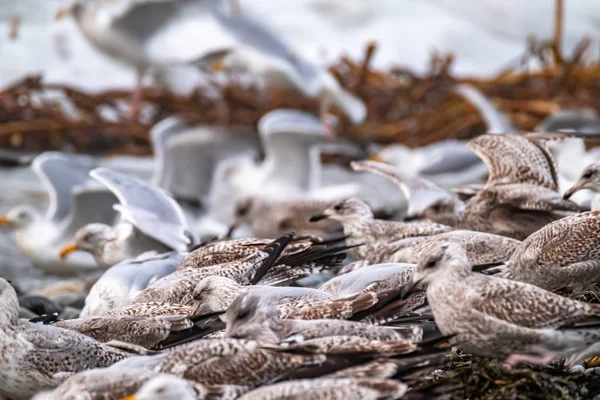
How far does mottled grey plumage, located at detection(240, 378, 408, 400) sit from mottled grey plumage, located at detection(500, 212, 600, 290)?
108 centimetres

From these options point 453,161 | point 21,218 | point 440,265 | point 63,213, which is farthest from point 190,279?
point 453,161

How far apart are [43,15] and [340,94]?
27.1 ft

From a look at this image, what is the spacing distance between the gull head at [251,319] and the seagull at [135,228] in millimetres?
2079

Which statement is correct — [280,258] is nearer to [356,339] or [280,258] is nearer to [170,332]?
[170,332]

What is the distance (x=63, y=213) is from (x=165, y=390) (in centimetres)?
481

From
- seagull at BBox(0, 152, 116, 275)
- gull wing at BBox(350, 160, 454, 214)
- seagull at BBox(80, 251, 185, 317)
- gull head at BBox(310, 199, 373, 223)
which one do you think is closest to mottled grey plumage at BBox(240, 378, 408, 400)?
seagull at BBox(80, 251, 185, 317)

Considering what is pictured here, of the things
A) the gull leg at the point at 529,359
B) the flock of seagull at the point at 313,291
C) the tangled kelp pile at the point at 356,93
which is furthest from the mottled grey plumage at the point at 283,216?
the gull leg at the point at 529,359

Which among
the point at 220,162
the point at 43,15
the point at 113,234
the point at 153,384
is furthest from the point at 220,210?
the point at 43,15

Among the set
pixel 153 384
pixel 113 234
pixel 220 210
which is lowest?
pixel 220 210

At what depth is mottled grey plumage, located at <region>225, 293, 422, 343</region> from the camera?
3.13 meters

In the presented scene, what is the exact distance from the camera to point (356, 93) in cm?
1162

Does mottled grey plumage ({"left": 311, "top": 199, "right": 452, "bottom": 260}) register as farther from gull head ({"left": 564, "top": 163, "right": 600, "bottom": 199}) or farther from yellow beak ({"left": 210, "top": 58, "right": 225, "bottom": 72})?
yellow beak ({"left": 210, "top": 58, "right": 225, "bottom": 72})

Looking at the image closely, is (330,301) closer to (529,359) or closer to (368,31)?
(529,359)

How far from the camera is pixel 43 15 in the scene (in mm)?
16797
